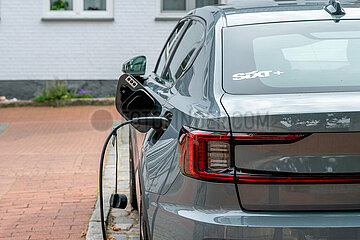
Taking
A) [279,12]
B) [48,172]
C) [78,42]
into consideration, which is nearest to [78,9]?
[78,42]

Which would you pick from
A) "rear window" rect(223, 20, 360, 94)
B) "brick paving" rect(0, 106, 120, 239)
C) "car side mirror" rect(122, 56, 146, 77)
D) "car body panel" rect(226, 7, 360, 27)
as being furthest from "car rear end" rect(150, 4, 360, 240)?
"brick paving" rect(0, 106, 120, 239)

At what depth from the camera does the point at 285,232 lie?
2.60 m

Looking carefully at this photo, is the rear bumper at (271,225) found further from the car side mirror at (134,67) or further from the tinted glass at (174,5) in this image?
the tinted glass at (174,5)

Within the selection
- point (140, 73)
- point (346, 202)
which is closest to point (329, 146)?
point (346, 202)

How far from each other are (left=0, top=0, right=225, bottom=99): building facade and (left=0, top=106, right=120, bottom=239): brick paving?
1.15 m

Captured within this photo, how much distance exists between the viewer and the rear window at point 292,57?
299 cm

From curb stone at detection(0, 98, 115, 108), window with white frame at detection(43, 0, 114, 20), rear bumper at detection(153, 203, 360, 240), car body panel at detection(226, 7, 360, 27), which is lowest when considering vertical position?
curb stone at detection(0, 98, 115, 108)

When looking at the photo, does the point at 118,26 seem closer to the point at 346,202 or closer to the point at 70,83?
the point at 70,83

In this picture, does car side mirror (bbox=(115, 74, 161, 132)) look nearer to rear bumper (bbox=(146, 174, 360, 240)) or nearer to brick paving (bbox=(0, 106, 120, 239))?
rear bumper (bbox=(146, 174, 360, 240))

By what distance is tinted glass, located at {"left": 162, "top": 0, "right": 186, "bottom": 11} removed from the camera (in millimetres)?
14156

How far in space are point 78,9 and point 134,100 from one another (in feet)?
33.3

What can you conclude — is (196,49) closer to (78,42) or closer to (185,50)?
(185,50)

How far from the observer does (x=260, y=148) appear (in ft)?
A: 8.75

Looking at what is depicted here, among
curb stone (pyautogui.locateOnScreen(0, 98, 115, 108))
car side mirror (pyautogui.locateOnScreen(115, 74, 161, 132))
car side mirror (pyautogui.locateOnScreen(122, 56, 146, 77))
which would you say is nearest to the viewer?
car side mirror (pyautogui.locateOnScreen(115, 74, 161, 132))
